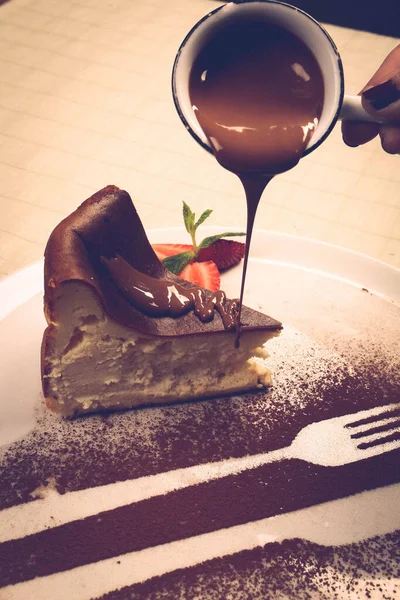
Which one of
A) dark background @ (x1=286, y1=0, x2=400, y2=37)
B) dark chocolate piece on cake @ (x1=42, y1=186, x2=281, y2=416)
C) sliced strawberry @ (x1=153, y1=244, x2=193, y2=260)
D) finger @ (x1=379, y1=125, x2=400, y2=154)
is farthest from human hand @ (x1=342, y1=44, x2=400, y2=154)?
dark background @ (x1=286, y1=0, x2=400, y2=37)

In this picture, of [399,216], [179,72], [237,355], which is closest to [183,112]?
[179,72]

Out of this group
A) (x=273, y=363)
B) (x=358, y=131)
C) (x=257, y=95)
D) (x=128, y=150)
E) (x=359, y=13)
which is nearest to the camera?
(x=257, y=95)

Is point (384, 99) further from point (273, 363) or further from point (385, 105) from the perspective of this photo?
point (273, 363)

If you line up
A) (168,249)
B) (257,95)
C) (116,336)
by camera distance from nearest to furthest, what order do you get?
(257,95) < (116,336) < (168,249)

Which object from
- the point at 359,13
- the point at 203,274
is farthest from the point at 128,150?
the point at 359,13

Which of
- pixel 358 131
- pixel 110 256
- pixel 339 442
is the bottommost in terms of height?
pixel 339 442

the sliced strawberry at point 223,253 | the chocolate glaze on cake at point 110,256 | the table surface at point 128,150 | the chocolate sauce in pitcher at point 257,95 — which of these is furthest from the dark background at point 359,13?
the chocolate sauce in pitcher at point 257,95

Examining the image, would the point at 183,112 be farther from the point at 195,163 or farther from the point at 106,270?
the point at 195,163
